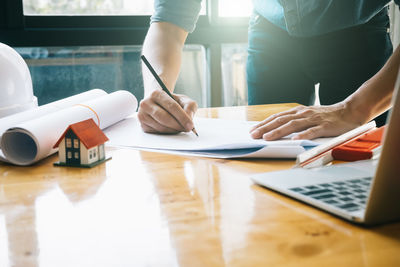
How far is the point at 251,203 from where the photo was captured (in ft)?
1.69

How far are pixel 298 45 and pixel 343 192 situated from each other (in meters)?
1.05

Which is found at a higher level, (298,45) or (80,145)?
(298,45)

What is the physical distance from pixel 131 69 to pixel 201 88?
0.41m

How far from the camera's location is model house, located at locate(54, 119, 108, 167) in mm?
701

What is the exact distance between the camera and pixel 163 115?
2.99 feet

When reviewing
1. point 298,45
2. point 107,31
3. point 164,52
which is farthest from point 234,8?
point 164,52

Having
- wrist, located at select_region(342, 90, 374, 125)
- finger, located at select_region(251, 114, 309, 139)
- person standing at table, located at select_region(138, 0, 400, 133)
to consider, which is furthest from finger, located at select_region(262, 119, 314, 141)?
person standing at table, located at select_region(138, 0, 400, 133)

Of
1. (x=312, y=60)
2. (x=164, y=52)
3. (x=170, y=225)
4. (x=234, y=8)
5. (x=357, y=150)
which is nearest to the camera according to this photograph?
(x=170, y=225)

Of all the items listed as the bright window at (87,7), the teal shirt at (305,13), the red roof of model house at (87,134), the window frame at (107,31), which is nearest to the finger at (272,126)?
the red roof of model house at (87,134)

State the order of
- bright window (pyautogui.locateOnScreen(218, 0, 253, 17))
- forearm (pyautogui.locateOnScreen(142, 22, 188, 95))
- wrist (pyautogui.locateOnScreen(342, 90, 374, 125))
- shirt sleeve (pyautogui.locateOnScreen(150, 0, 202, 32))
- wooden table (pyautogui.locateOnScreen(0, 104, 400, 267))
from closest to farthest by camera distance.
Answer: wooden table (pyautogui.locateOnScreen(0, 104, 400, 267)), wrist (pyautogui.locateOnScreen(342, 90, 374, 125)), forearm (pyautogui.locateOnScreen(142, 22, 188, 95)), shirt sleeve (pyautogui.locateOnScreen(150, 0, 202, 32)), bright window (pyautogui.locateOnScreen(218, 0, 253, 17))

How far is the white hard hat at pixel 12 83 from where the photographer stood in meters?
0.87

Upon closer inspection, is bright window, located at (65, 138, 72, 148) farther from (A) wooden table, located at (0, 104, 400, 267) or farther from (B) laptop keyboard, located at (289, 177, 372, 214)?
(B) laptop keyboard, located at (289, 177, 372, 214)

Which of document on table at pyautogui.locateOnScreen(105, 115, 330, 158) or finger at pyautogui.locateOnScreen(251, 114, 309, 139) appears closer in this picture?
document on table at pyautogui.locateOnScreen(105, 115, 330, 158)

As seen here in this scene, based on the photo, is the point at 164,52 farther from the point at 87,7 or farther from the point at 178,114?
the point at 87,7
